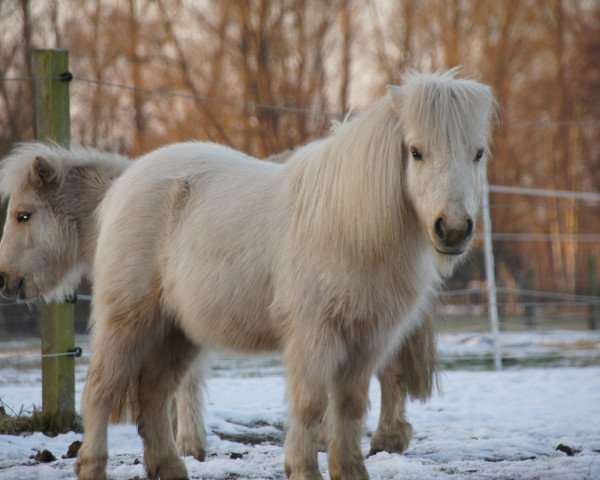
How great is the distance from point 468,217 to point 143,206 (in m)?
1.70

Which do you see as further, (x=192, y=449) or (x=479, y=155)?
(x=192, y=449)

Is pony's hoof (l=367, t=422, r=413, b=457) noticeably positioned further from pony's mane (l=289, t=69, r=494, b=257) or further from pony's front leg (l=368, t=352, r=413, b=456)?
pony's mane (l=289, t=69, r=494, b=257)

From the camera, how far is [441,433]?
222 inches

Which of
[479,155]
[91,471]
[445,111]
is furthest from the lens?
[91,471]

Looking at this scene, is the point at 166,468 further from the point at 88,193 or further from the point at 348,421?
the point at 88,193

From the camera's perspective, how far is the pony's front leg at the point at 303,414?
12.0 feet

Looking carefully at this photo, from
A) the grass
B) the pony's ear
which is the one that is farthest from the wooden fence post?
the pony's ear

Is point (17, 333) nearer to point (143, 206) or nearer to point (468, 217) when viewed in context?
point (143, 206)

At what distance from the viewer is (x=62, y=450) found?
5.11m

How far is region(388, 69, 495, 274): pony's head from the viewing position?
337 centimetres

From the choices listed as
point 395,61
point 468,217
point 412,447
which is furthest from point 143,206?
point 395,61

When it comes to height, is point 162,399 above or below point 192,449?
above

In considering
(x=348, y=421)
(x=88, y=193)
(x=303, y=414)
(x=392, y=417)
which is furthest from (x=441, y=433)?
(x=88, y=193)

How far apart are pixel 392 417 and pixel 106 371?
1.82 metres
